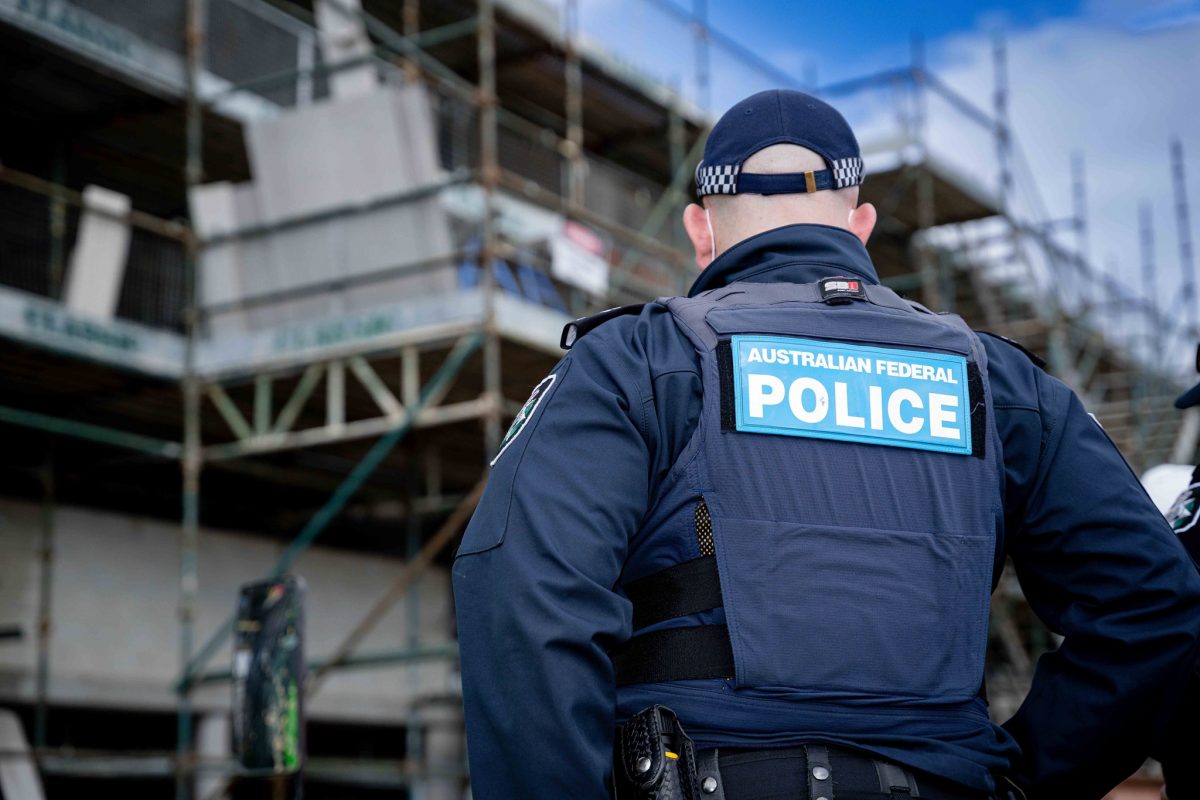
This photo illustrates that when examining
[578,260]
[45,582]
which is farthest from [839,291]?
[45,582]

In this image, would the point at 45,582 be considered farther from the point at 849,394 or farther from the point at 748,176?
the point at 849,394

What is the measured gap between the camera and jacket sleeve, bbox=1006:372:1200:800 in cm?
256

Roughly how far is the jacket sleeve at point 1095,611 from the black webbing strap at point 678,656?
26.6 inches

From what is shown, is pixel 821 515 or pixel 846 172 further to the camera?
pixel 846 172

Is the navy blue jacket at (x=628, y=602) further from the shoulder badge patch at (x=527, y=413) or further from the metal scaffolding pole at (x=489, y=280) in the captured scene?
the metal scaffolding pole at (x=489, y=280)

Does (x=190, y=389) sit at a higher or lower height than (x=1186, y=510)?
higher

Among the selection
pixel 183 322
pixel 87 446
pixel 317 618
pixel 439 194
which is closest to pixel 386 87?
pixel 439 194

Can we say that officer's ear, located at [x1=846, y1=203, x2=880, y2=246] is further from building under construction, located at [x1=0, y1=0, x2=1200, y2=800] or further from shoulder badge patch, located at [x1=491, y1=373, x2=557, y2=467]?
building under construction, located at [x1=0, y1=0, x2=1200, y2=800]

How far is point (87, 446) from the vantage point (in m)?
11.4

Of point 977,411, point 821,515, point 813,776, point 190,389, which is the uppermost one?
point 190,389

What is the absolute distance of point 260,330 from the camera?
35.5 ft

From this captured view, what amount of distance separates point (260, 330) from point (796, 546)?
29.3ft

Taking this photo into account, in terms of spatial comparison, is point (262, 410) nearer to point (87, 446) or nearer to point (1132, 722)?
point (87, 446)

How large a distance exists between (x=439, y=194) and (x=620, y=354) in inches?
329
